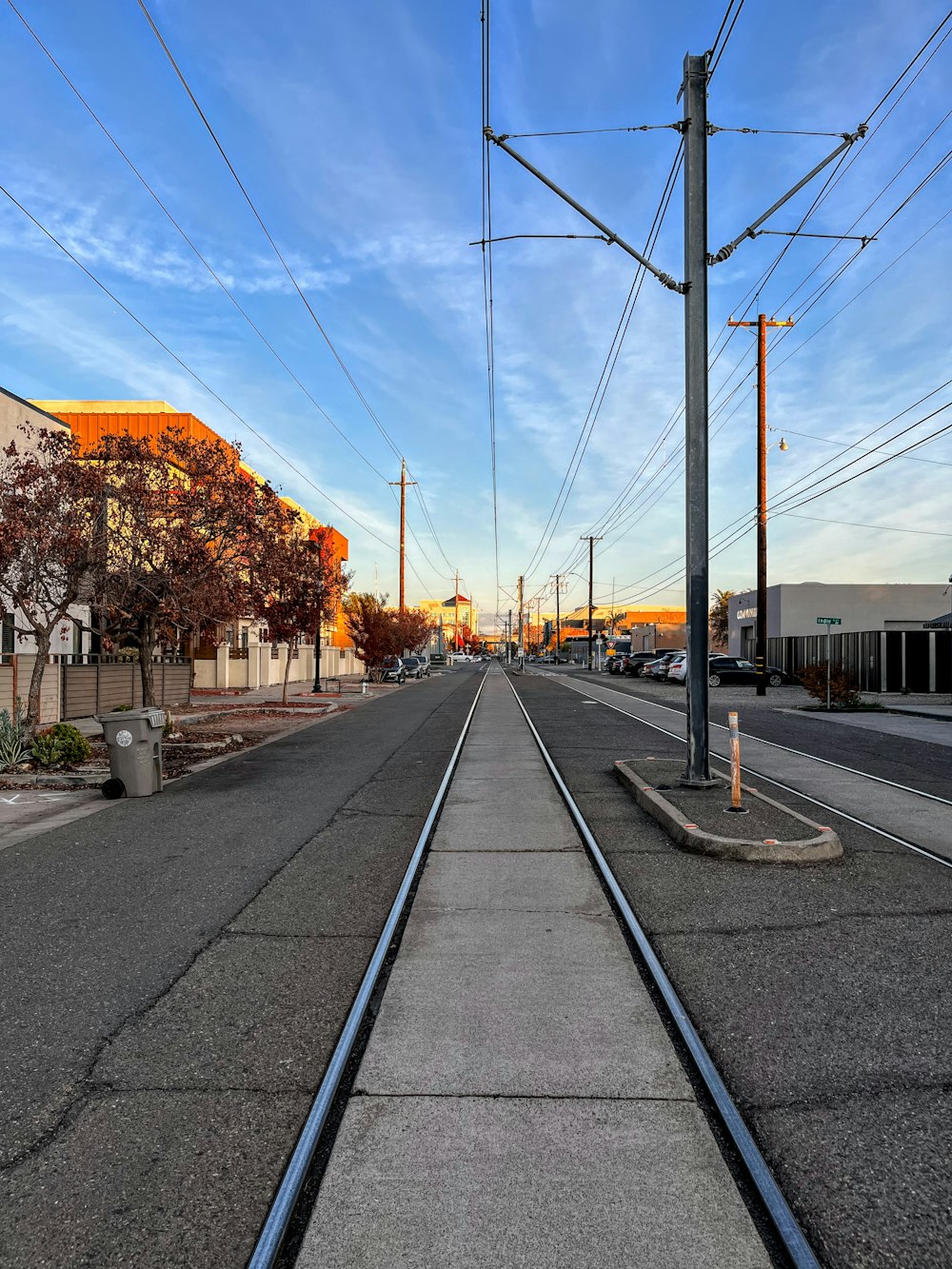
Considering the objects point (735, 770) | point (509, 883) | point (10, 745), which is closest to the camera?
point (509, 883)

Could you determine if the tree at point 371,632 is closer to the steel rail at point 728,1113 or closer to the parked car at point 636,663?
the parked car at point 636,663

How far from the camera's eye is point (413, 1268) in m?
2.48

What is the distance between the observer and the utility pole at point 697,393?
378 inches

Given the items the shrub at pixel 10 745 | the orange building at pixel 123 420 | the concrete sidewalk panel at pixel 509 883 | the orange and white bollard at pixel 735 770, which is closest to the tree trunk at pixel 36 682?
the shrub at pixel 10 745

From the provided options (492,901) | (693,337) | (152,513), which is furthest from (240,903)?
(152,513)

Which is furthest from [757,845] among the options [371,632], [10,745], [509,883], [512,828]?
[371,632]

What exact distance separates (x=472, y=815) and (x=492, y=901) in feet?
10.7

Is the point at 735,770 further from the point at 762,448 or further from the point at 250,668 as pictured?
the point at 250,668

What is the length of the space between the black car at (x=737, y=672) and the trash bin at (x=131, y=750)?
111 ft

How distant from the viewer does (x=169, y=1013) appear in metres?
4.28

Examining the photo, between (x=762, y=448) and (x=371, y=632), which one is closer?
(x=762, y=448)

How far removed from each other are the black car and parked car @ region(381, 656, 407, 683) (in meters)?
18.1

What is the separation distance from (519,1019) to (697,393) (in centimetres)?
748

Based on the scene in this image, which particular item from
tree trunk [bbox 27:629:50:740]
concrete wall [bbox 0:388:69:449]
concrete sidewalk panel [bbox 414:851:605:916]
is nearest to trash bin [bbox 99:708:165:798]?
tree trunk [bbox 27:629:50:740]
